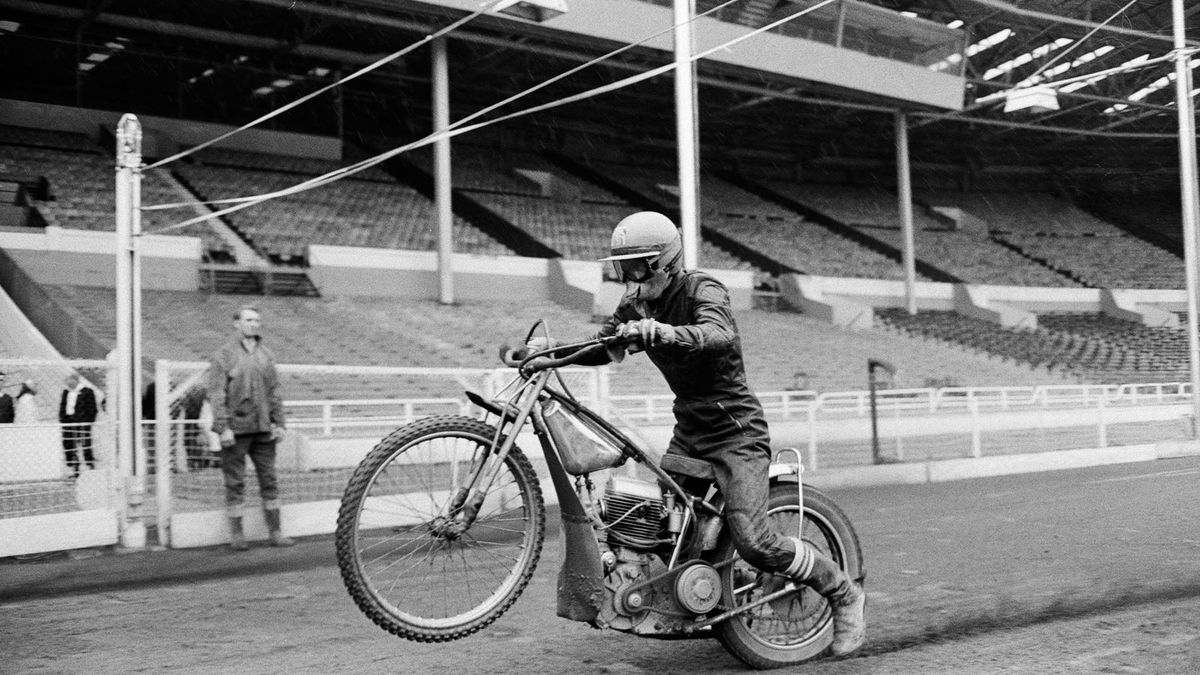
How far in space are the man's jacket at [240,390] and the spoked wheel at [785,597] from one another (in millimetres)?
5291

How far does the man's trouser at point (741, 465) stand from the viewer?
413cm

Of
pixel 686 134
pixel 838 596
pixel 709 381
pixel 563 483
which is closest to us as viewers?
pixel 563 483

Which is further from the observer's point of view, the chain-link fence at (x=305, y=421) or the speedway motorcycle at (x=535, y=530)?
the chain-link fence at (x=305, y=421)

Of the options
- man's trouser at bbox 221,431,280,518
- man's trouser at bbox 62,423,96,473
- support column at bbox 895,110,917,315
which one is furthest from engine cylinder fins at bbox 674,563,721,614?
support column at bbox 895,110,917,315

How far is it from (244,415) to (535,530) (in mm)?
5151

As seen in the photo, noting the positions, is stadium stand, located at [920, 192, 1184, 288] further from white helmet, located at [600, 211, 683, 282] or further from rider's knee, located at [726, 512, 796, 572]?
white helmet, located at [600, 211, 683, 282]

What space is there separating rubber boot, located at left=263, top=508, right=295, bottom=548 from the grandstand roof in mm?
19000

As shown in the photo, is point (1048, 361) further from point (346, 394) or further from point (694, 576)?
point (694, 576)

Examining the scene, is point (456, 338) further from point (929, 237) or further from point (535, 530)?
point (929, 237)

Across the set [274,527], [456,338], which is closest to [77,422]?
[274,527]

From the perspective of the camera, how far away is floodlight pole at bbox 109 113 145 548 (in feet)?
28.8

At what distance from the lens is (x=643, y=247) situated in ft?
13.0

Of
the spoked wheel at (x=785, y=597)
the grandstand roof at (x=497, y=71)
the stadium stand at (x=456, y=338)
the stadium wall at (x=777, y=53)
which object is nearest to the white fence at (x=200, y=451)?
the spoked wheel at (x=785, y=597)

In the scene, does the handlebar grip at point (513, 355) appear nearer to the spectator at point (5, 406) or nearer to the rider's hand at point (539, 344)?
the rider's hand at point (539, 344)
